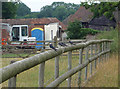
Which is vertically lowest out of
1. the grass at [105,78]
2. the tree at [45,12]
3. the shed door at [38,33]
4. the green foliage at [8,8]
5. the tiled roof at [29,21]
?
the grass at [105,78]

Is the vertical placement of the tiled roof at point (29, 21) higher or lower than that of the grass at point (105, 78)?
higher

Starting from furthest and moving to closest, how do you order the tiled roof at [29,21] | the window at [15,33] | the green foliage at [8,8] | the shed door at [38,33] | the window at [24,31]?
the shed door at [38,33] < the window at [24,31] < the tiled roof at [29,21] < the window at [15,33] < the green foliage at [8,8]

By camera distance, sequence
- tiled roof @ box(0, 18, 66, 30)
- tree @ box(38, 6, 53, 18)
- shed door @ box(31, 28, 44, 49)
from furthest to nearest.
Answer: shed door @ box(31, 28, 44, 49) < tiled roof @ box(0, 18, 66, 30) < tree @ box(38, 6, 53, 18)

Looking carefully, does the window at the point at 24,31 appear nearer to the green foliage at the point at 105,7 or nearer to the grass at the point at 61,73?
the green foliage at the point at 105,7

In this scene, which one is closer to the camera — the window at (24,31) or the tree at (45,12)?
the tree at (45,12)

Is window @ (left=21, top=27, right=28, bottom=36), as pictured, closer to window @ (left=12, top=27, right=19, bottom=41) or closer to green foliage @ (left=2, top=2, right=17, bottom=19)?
window @ (left=12, top=27, right=19, bottom=41)

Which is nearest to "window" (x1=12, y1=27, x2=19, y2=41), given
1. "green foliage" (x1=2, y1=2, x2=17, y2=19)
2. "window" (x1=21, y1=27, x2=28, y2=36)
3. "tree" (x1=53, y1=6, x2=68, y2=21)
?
"window" (x1=21, y1=27, x2=28, y2=36)

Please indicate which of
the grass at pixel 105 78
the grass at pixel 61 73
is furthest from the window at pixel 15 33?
the grass at pixel 105 78

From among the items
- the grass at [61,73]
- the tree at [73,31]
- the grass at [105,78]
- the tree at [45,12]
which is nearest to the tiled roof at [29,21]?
the tree at [73,31]

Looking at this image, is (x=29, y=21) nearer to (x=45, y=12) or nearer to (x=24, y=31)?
(x=24, y=31)

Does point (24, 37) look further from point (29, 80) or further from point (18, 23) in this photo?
point (29, 80)

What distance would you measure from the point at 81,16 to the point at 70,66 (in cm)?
4372

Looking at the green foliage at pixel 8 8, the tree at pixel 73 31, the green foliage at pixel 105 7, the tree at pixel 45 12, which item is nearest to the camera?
the tree at pixel 45 12

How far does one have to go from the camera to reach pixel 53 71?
175 inches
